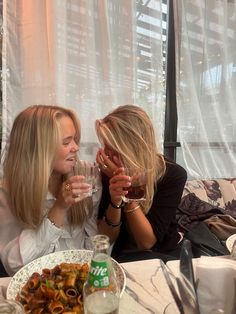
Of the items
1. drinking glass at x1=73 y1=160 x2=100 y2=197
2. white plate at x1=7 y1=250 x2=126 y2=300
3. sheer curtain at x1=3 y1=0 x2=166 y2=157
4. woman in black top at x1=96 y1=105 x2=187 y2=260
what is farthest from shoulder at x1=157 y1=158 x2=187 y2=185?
sheer curtain at x1=3 y1=0 x2=166 y2=157

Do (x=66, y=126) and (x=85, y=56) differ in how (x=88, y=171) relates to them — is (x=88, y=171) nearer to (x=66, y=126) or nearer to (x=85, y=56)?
(x=66, y=126)

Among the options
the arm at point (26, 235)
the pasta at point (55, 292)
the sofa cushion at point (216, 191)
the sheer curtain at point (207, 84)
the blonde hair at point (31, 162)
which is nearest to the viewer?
the pasta at point (55, 292)

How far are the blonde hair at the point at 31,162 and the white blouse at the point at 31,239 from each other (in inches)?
1.7

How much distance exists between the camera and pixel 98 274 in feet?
2.10

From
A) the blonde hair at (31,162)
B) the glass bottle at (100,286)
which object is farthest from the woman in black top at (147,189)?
the glass bottle at (100,286)

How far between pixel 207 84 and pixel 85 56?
1.08 meters

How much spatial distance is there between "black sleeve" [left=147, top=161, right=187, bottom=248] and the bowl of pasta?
597 mm

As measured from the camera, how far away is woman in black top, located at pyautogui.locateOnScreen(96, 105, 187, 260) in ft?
4.45

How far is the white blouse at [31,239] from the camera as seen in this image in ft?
3.50

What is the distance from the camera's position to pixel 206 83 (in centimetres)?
256

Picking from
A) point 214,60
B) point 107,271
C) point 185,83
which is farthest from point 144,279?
point 214,60

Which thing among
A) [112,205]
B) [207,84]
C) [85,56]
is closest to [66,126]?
[112,205]

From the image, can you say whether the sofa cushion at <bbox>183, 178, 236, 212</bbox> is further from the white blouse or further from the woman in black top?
the white blouse

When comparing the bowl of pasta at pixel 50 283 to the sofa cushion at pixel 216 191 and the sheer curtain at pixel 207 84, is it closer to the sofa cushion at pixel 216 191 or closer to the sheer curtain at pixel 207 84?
the sofa cushion at pixel 216 191
